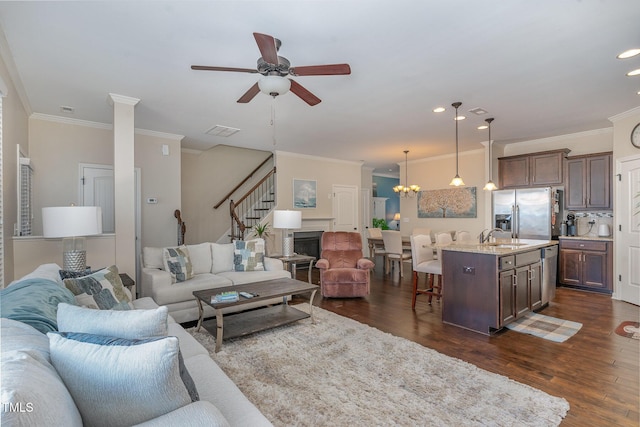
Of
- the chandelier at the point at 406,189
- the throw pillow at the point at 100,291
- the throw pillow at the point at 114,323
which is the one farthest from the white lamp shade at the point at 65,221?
the chandelier at the point at 406,189

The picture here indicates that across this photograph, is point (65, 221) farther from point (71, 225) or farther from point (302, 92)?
point (302, 92)

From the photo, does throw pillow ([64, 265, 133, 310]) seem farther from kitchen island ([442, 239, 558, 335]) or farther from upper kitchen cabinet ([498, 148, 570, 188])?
upper kitchen cabinet ([498, 148, 570, 188])

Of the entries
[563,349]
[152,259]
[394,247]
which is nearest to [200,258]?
[152,259]

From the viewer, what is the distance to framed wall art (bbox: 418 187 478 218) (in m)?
7.03

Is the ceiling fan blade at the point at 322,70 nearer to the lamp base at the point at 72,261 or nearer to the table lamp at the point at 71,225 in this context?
the table lamp at the point at 71,225

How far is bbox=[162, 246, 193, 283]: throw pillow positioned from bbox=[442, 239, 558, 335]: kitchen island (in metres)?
3.10

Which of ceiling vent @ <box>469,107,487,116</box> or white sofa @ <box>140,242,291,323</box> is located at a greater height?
ceiling vent @ <box>469,107,487,116</box>

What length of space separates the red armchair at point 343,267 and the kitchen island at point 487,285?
4.28ft

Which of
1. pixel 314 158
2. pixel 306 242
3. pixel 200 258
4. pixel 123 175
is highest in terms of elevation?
pixel 314 158

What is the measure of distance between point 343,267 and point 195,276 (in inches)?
85.8

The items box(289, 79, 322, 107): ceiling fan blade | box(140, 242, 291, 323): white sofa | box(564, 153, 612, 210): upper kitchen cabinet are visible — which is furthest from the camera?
box(564, 153, 612, 210): upper kitchen cabinet

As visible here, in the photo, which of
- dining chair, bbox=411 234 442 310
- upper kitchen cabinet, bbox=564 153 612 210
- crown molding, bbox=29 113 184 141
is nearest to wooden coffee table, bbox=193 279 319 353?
dining chair, bbox=411 234 442 310

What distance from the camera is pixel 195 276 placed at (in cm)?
406

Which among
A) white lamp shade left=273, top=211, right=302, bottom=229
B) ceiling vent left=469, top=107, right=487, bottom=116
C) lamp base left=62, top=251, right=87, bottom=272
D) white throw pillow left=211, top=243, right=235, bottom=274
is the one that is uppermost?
ceiling vent left=469, top=107, right=487, bottom=116
